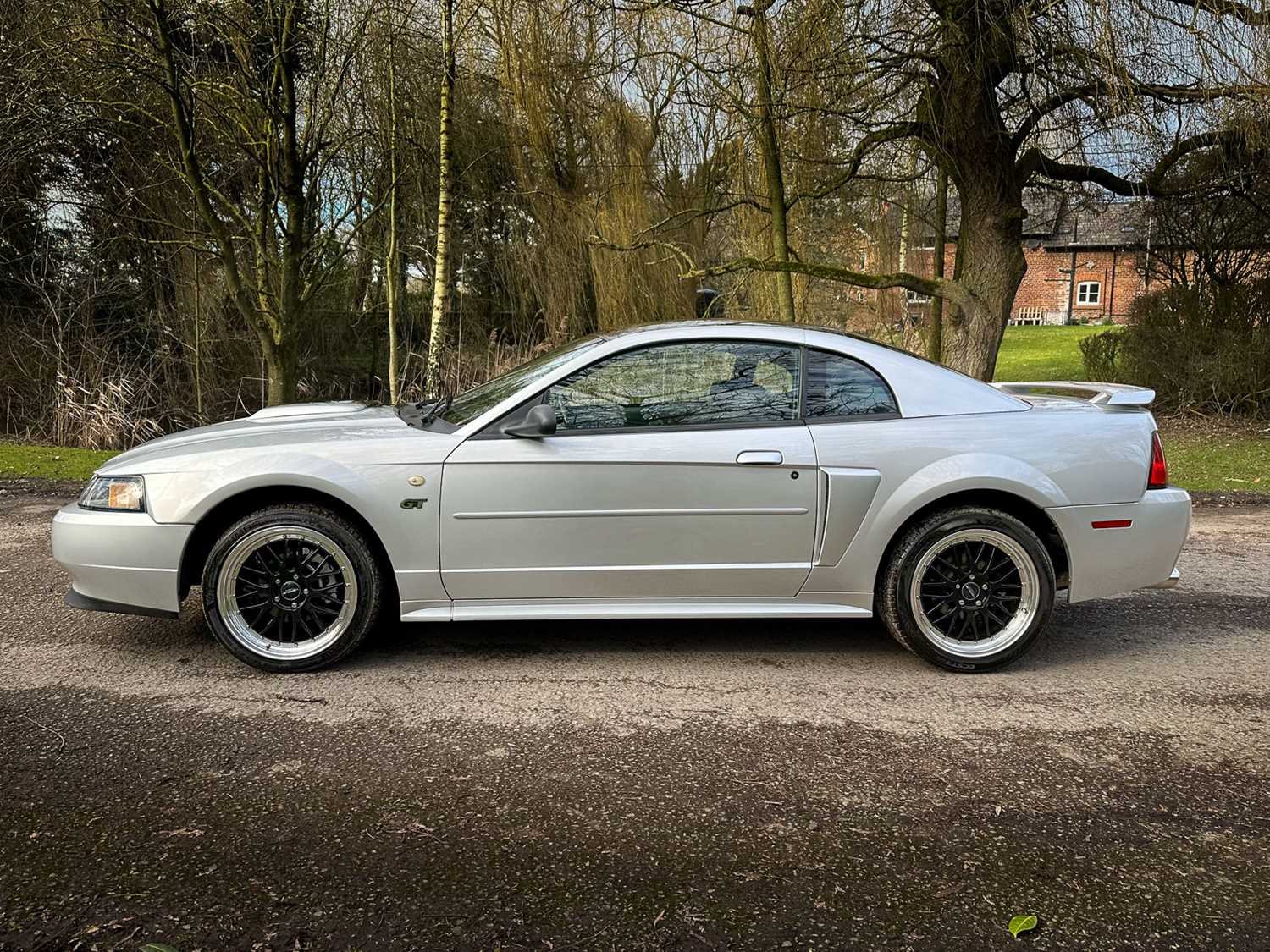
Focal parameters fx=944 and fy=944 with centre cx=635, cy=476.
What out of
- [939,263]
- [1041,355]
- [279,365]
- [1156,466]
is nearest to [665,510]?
[1156,466]

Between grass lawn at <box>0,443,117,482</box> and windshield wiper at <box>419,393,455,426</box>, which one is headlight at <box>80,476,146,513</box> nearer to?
windshield wiper at <box>419,393,455,426</box>

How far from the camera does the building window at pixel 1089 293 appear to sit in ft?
171

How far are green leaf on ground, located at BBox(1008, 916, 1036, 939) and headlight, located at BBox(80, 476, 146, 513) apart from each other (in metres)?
3.69

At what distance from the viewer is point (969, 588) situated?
4.27 meters

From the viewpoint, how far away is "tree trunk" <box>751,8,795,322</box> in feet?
29.5

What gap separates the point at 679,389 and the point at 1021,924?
8.50 feet

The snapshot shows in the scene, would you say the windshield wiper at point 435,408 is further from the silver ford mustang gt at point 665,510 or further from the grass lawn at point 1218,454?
the grass lawn at point 1218,454

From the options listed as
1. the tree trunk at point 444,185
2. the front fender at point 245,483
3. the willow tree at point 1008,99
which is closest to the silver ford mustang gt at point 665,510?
the front fender at point 245,483

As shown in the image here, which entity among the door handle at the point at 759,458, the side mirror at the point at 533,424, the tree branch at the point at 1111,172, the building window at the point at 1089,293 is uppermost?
the building window at the point at 1089,293

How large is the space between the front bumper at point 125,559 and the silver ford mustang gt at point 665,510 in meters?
0.01

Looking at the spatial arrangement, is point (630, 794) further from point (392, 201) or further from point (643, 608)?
point (392, 201)

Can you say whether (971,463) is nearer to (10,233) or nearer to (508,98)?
(508,98)

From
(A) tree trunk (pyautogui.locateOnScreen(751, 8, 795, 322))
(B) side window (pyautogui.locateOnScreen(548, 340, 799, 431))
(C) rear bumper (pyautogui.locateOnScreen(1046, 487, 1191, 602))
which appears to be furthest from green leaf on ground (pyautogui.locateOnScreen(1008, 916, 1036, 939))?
(A) tree trunk (pyautogui.locateOnScreen(751, 8, 795, 322))

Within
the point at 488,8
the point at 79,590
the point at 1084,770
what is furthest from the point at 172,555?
the point at 488,8
